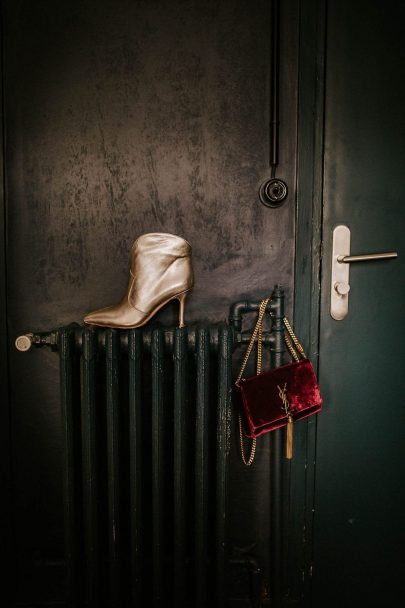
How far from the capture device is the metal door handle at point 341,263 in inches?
44.2

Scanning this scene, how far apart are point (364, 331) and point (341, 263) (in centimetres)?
23

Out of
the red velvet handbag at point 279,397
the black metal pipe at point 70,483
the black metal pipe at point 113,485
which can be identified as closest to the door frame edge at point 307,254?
the red velvet handbag at point 279,397

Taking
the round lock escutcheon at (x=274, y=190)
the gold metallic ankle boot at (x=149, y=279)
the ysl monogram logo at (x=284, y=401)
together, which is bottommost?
the ysl monogram logo at (x=284, y=401)

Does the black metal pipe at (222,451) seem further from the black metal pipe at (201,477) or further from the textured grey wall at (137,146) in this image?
the textured grey wall at (137,146)

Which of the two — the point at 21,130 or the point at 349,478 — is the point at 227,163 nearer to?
the point at 21,130

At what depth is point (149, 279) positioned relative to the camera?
3.26 ft

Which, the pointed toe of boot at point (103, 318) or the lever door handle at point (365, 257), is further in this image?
the lever door handle at point (365, 257)

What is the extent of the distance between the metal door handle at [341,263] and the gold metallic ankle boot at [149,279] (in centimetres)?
46

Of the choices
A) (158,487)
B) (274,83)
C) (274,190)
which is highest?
(274,83)

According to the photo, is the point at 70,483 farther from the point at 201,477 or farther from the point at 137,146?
the point at 137,146

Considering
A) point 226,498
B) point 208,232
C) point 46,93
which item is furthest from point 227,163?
point 226,498

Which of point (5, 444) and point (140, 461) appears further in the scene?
point (5, 444)

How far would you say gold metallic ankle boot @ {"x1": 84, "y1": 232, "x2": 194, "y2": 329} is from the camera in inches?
39.0

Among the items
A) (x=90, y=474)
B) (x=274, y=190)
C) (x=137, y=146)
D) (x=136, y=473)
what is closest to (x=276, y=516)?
(x=136, y=473)
